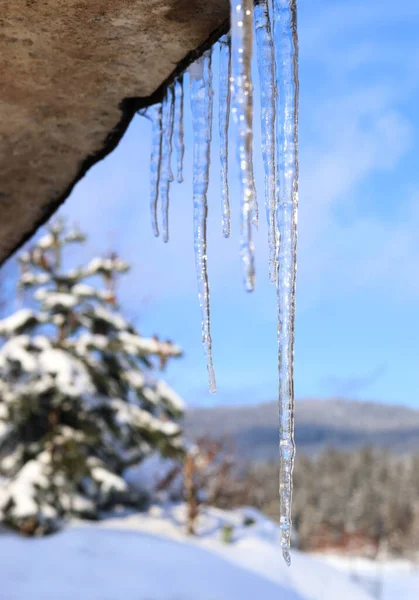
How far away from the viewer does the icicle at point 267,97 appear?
1762 millimetres

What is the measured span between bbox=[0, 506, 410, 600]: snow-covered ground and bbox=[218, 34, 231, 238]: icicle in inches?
208

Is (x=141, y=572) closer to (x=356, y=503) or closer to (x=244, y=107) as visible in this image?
(x=244, y=107)

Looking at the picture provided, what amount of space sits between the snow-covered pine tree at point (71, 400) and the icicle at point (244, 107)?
26.8 ft

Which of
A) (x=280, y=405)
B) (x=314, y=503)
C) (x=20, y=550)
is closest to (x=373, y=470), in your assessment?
(x=314, y=503)

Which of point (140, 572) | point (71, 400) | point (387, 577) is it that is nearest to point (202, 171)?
point (140, 572)

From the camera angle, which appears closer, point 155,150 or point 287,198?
point 287,198

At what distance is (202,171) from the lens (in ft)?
6.72

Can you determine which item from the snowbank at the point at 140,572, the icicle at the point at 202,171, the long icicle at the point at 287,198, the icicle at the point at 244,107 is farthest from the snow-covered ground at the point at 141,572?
the icicle at the point at 244,107

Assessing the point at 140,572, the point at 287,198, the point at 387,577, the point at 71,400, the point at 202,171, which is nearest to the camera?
the point at 287,198

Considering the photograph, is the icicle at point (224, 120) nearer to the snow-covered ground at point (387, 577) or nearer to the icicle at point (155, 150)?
the icicle at point (155, 150)

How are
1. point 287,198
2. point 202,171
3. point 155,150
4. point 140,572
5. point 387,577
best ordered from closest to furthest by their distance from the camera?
1. point 287,198
2. point 202,171
3. point 155,150
4. point 140,572
5. point 387,577

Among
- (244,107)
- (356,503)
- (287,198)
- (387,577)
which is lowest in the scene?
(356,503)

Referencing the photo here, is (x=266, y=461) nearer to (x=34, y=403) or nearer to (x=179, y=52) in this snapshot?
(x=34, y=403)

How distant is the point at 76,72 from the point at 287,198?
92 cm
